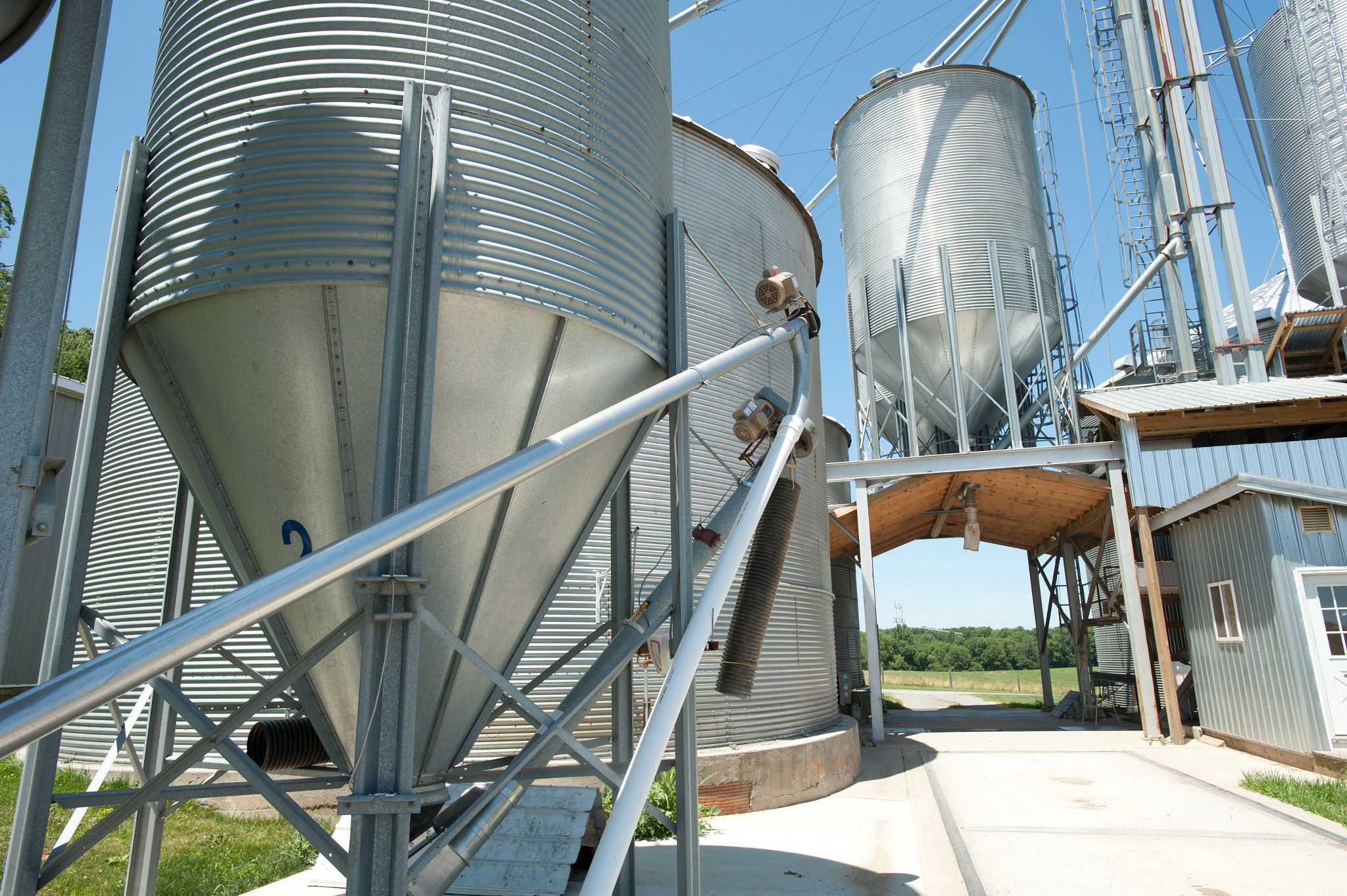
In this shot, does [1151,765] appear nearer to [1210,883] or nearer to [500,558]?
[1210,883]

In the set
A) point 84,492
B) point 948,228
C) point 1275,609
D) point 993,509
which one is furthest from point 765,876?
point 948,228

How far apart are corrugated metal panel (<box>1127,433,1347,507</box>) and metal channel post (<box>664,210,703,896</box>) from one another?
12187mm

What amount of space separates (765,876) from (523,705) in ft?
13.1

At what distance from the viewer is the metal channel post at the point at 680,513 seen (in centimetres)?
470

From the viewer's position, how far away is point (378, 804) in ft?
9.93

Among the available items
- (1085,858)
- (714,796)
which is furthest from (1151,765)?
(714,796)

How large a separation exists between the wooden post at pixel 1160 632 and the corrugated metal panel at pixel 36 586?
56.7 feet

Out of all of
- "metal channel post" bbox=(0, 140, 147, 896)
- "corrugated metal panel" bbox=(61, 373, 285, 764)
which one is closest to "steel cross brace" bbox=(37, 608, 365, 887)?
"metal channel post" bbox=(0, 140, 147, 896)

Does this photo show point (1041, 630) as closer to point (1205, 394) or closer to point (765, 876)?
point (1205, 394)

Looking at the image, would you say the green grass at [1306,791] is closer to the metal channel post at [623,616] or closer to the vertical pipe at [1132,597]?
the vertical pipe at [1132,597]

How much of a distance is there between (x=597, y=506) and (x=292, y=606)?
1797 mm

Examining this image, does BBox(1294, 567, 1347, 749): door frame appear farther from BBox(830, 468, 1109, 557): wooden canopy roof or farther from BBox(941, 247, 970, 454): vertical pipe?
BBox(941, 247, 970, 454): vertical pipe

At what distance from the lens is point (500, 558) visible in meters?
4.22

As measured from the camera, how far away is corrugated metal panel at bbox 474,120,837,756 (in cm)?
953
